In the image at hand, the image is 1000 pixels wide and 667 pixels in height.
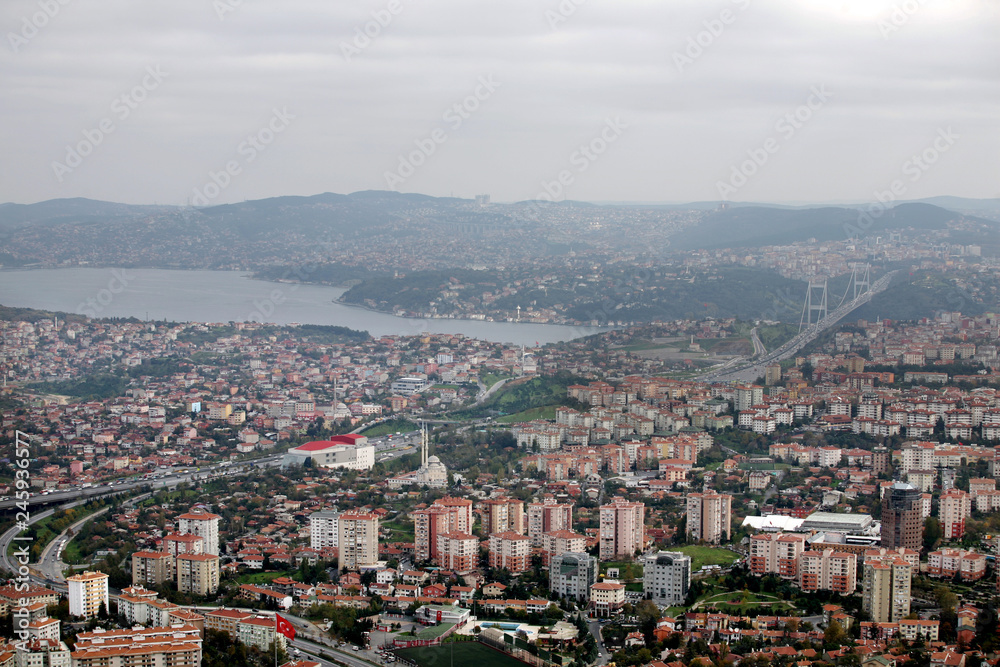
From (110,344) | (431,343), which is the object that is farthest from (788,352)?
(110,344)

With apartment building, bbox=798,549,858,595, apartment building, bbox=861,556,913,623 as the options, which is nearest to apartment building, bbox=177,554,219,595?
apartment building, bbox=798,549,858,595

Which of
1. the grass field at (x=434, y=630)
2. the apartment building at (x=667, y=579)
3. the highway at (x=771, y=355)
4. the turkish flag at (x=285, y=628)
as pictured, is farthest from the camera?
the highway at (x=771, y=355)

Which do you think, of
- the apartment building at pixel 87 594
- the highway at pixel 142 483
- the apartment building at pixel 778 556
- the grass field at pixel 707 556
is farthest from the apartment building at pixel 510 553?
the highway at pixel 142 483

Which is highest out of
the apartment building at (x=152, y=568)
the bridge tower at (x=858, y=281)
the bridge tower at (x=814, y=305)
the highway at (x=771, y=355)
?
the bridge tower at (x=858, y=281)

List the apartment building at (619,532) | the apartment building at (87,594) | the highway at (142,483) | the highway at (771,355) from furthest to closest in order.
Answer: the highway at (771,355) < the highway at (142,483) < the apartment building at (619,532) < the apartment building at (87,594)

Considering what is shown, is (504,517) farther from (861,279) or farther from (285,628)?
(861,279)
